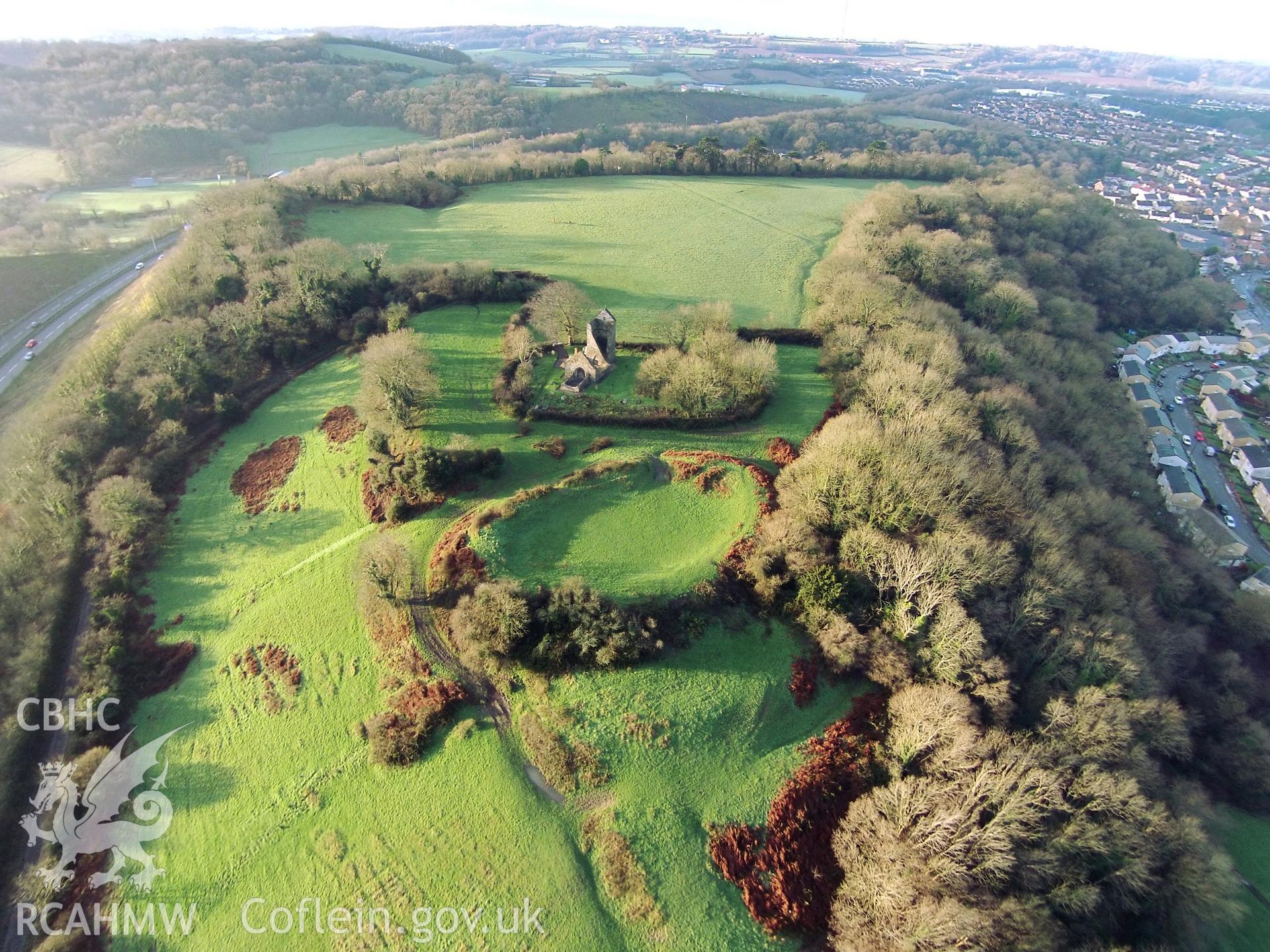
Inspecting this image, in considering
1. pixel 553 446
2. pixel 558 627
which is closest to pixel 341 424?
pixel 553 446

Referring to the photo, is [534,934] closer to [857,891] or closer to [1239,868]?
[857,891]

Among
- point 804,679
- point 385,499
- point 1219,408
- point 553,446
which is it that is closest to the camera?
point 804,679

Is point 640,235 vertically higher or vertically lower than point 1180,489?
higher

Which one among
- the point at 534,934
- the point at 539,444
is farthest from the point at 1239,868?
the point at 539,444

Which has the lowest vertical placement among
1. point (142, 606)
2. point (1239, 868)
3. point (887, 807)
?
point (1239, 868)

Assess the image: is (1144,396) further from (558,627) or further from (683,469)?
(558,627)

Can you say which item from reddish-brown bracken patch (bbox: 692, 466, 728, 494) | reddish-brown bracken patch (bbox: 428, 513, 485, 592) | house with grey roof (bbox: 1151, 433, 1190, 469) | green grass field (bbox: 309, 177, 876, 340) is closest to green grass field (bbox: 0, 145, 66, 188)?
green grass field (bbox: 309, 177, 876, 340)
